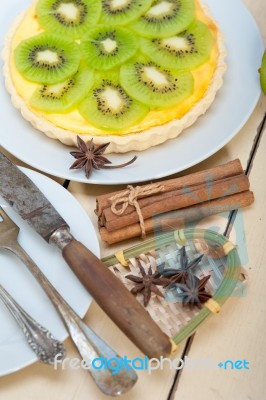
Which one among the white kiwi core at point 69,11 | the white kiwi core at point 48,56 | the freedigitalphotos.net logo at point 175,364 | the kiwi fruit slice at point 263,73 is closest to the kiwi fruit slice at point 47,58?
the white kiwi core at point 48,56

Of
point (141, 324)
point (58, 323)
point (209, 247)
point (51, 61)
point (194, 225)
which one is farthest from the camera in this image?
point (51, 61)

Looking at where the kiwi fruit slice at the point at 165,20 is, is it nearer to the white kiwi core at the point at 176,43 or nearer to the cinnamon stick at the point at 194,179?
the white kiwi core at the point at 176,43

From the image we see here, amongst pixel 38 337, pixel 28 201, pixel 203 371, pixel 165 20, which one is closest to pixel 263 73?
pixel 165 20

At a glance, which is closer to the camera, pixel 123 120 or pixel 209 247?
pixel 209 247

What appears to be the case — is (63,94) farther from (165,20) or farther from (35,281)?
(35,281)

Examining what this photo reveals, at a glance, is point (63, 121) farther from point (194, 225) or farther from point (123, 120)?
point (194, 225)

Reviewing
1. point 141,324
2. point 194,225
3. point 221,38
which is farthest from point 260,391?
point 221,38
